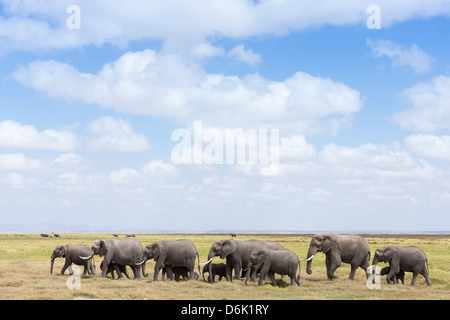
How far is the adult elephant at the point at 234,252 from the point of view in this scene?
32562mm

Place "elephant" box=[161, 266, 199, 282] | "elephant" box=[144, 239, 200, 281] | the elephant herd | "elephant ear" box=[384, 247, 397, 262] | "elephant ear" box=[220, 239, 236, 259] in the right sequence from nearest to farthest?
the elephant herd < "elephant ear" box=[384, 247, 397, 262] < "elephant ear" box=[220, 239, 236, 259] < "elephant" box=[144, 239, 200, 281] < "elephant" box=[161, 266, 199, 282]

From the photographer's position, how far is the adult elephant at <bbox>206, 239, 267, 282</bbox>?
107 ft

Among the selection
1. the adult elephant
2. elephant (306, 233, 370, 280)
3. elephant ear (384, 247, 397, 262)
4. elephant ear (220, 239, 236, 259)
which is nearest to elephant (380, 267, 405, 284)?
elephant ear (384, 247, 397, 262)

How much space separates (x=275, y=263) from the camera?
3027cm

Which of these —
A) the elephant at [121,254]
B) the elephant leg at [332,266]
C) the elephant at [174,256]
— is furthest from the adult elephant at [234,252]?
the elephant at [121,254]

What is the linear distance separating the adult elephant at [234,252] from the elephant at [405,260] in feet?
24.5

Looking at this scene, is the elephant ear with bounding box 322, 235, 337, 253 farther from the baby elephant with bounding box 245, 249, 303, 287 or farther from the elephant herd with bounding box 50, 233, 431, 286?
the baby elephant with bounding box 245, 249, 303, 287

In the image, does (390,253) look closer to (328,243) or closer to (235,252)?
(328,243)
